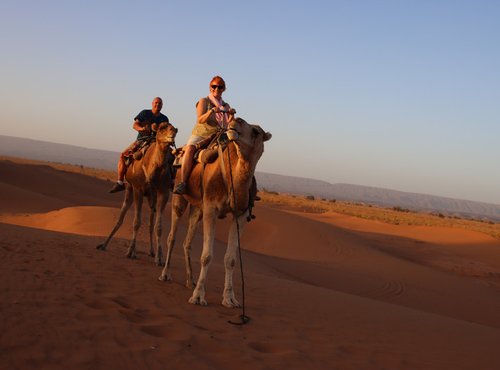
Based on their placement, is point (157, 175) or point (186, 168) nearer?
point (186, 168)

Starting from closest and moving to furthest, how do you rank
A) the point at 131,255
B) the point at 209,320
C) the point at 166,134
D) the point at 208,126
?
the point at 209,320 < the point at 208,126 < the point at 166,134 < the point at 131,255

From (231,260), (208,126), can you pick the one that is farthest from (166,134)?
(231,260)

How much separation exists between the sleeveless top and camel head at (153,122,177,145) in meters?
1.25

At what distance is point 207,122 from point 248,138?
1.36 m

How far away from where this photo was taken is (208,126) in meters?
7.75

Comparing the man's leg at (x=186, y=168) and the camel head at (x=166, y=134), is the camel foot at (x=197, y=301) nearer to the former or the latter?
the man's leg at (x=186, y=168)

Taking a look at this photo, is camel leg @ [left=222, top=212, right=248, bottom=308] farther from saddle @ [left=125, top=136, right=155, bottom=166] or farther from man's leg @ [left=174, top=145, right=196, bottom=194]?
saddle @ [left=125, top=136, right=155, bottom=166]

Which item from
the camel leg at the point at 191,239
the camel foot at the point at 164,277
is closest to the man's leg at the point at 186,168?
the camel leg at the point at 191,239

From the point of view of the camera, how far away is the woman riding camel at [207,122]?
296 inches

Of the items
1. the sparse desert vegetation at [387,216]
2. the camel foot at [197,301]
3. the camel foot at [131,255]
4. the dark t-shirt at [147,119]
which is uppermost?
the dark t-shirt at [147,119]

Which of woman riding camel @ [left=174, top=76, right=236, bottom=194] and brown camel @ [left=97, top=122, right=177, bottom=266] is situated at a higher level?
woman riding camel @ [left=174, top=76, right=236, bottom=194]

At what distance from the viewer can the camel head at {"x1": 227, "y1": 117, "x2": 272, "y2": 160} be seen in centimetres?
642

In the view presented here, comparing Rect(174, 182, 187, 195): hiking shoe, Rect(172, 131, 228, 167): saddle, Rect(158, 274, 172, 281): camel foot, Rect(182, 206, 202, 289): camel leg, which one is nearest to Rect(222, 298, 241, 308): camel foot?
Rect(182, 206, 202, 289): camel leg

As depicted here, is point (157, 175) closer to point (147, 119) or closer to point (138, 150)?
point (138, 150)
